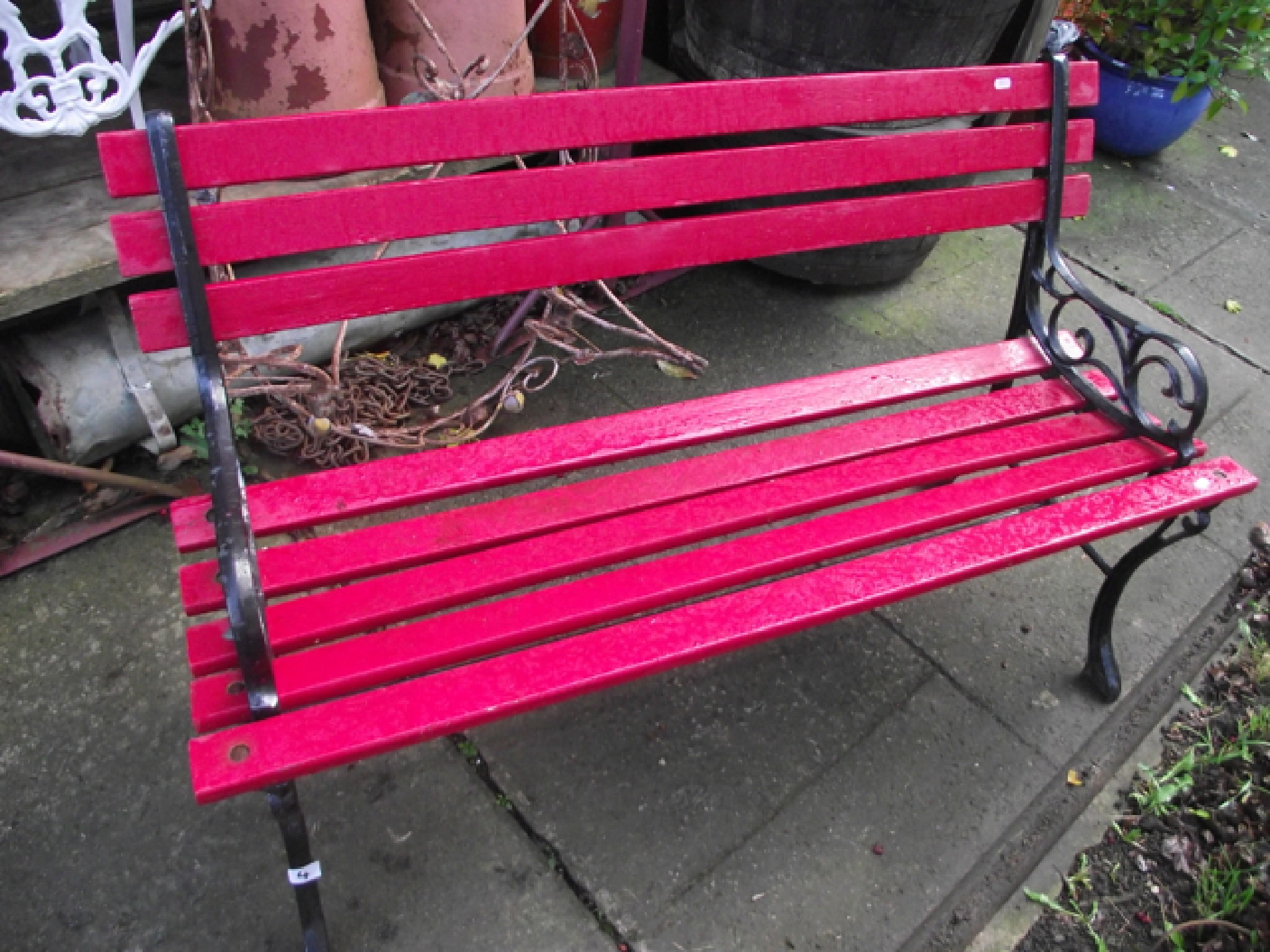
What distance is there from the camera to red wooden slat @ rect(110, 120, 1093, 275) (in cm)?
151

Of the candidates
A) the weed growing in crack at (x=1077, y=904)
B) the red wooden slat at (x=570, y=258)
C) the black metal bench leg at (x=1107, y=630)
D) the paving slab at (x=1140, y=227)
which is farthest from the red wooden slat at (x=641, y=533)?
the paving slab at (x=1140, y=227)

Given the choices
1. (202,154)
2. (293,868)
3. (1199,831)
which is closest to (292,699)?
(293,868)

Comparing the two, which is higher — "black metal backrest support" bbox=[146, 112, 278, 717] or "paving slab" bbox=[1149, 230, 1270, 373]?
"black metal backrest support" bbox=[146, 112, 278, 717]

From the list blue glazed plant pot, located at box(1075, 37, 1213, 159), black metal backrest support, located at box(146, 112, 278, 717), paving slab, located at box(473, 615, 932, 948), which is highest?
black metal backrest support, located at box(146, 112, 278, 717)

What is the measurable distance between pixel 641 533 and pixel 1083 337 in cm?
110

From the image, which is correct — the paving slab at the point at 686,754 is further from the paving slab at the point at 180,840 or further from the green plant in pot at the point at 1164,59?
the green plant in pot at the point at 1164,59

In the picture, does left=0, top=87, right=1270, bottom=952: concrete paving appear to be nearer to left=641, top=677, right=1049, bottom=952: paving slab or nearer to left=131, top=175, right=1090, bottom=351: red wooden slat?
left=641, top=677, right=1049, bottom=952: paving slab

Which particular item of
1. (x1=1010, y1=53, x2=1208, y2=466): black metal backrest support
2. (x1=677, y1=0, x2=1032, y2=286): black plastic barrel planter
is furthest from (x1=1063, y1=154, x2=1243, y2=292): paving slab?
(x1=1010, y1=53, x2=1208, y2=466): black metal backrest support

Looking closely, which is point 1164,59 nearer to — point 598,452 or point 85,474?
point 598,452

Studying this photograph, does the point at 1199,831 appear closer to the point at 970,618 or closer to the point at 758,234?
the point at 970,618

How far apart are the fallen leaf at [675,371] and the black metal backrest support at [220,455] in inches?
63.8

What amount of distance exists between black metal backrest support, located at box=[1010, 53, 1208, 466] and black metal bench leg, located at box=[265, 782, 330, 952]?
5.59 feet

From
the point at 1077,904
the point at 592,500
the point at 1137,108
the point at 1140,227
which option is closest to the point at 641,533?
the point at 592,500

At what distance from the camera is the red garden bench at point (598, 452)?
1.39 meters
